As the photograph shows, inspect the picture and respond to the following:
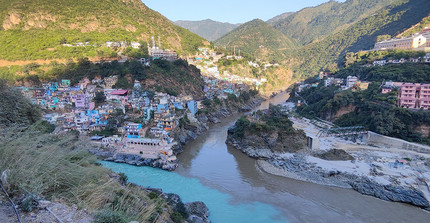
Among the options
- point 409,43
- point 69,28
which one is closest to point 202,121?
point 69,28

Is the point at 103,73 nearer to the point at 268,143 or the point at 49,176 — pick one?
the point at 268,143

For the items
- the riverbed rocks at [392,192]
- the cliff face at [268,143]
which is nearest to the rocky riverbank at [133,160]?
the cliff face at [268,143]

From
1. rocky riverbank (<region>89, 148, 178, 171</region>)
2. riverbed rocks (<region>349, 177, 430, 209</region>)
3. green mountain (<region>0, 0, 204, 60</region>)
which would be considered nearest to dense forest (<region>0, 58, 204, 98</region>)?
green mountain (<region>0, 0, 204, 60</region>)

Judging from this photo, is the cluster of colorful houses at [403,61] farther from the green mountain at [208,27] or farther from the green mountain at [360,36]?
the green mountain at [208,27]

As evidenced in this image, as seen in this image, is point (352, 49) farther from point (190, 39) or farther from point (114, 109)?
point (114, 109)

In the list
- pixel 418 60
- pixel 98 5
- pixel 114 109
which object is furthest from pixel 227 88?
pixel 98 5

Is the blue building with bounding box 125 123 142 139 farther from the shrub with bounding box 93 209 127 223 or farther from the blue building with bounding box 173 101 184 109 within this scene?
the shrub with bounding box 93 209 127 223
